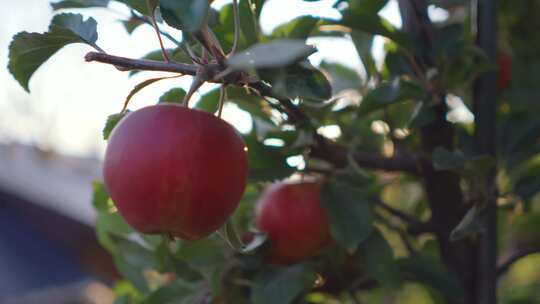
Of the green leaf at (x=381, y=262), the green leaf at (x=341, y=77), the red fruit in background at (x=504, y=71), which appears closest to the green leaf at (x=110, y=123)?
the green leaf at (x=381, y=262)

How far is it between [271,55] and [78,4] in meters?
0.35

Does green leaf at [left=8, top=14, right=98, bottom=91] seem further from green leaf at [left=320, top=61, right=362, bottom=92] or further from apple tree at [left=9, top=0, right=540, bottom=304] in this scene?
green leaf at [left=320, top=61, right=362, bottom=92]

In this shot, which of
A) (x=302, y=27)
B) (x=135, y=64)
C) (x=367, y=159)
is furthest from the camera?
(x=367, y=159)

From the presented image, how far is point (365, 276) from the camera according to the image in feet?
2.93

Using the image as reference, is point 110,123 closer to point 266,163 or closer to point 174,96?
point 174,96

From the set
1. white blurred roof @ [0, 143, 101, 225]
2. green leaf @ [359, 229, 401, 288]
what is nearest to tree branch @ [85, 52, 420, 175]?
green leaf @ [359, 229, 401, 288]

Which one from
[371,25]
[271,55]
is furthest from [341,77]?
[271,55]

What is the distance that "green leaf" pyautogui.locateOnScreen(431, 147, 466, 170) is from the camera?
701 millimetres

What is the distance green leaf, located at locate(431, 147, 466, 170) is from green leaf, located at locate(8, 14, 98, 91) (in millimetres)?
335

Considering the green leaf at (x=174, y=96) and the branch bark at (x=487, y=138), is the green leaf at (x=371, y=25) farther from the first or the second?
the green leaf at (x=174, y=96)

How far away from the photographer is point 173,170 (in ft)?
1.81

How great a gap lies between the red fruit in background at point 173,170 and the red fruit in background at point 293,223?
0.82 ft

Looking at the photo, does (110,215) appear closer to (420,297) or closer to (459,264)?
(459,264)

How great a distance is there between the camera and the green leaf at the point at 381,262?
78cm
